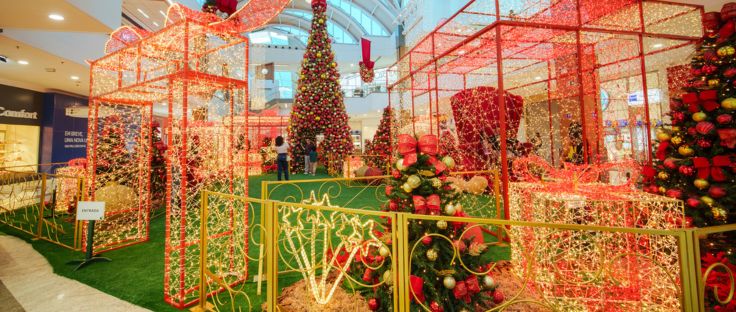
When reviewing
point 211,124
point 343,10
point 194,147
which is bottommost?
point 194,147

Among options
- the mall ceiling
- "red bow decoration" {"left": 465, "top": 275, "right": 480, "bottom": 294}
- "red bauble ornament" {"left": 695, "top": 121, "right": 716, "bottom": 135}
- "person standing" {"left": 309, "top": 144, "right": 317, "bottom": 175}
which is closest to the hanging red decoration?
"person standing" {"left": 309, "top": 144, "right": 317, "bottom": 175}

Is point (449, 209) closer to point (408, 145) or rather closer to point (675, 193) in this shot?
point (408, 145)

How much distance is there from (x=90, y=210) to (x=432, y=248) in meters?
3.19

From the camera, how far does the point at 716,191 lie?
6.91 feet

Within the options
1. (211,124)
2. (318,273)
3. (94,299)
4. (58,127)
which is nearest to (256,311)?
(318,273)

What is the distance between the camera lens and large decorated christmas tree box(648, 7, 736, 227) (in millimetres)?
2117

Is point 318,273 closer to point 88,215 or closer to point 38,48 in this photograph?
point 88,215

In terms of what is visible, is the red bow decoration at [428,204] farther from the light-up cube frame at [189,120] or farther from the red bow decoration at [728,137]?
the red bow decoration at [728,137]

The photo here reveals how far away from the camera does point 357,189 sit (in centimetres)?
755

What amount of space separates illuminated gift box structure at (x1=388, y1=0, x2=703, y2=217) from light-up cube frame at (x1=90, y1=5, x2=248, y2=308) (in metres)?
2.64

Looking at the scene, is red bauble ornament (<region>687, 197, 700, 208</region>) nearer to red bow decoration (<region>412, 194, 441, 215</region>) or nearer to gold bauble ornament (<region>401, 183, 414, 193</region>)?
red bow decoration (<region>412, 194, 441, 215</region>)

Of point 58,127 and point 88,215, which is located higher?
point 58,127

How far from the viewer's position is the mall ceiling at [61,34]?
13.5 ft

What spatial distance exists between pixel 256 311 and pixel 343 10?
25.0 metres
